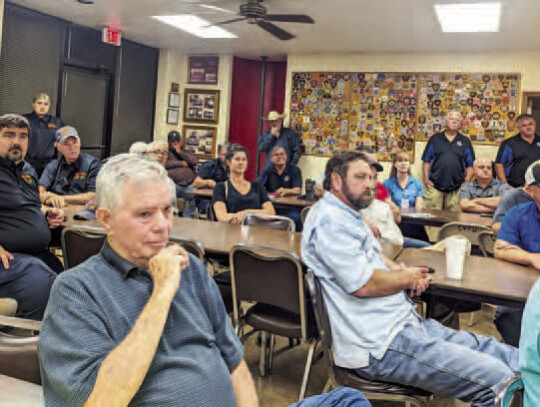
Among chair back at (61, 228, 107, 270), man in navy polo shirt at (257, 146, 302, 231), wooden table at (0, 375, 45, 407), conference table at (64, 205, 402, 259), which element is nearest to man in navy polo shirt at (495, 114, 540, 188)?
man in navy polo shirt at (257, 146, 302, 231)

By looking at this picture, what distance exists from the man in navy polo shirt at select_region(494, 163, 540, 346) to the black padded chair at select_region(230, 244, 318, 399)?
3.13ft

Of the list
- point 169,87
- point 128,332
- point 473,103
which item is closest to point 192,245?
point 128,332

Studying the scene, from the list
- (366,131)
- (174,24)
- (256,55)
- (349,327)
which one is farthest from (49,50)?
(349,327)

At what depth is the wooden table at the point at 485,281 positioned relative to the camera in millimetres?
2309

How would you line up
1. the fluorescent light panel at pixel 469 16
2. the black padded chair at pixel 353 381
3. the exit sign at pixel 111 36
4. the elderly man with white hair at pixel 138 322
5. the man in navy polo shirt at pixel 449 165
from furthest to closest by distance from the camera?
the exit sign at pixel 111 36 < the man in navy polo shirt at pixel 449 165 < the fluorescent light panel at pixel 469 16 < the black padded chair at pixel 353 381 < the elderly man with white hair at pixel 138 322

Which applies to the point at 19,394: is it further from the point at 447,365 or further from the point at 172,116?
the point at 172,116

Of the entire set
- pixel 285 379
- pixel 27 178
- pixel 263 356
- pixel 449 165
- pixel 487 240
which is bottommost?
pixel 285 379

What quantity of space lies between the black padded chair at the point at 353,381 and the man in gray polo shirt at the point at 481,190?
3716mm

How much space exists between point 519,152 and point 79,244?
6346mm

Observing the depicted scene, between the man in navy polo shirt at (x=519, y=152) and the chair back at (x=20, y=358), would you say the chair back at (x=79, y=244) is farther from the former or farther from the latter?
the man in navy polo shirt at (x=519, y=152)

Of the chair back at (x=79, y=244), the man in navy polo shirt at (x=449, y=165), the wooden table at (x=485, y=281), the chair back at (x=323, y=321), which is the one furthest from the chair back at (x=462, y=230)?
the man in navy polo shirt at (x=449, y=165)

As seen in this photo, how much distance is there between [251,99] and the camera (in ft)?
34.1

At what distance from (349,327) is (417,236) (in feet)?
10.6

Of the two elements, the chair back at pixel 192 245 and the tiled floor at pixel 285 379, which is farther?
the tiled floor at pixel 285 379
